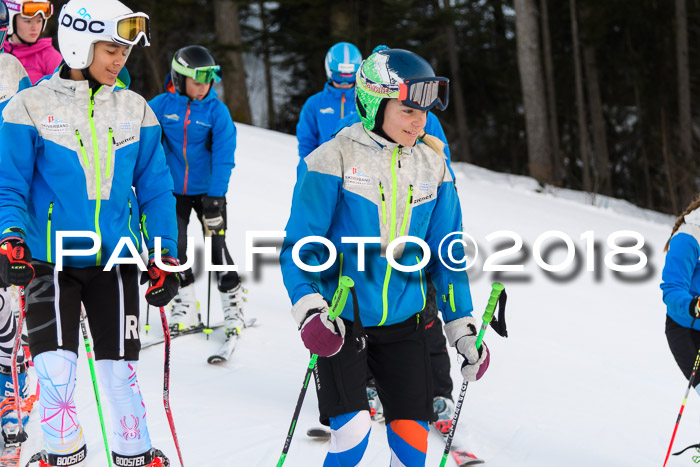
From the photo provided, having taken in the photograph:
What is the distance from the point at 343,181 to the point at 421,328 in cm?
70

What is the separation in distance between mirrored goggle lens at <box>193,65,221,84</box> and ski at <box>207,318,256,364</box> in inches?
77.2

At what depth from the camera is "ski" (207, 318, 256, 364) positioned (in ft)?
18.9

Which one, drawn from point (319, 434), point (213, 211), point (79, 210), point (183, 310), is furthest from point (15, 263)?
point (183, 310)

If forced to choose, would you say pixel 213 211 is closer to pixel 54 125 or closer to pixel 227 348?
pixel 227 348

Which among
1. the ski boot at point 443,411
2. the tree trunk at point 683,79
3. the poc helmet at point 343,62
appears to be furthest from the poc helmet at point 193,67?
the tree trunk at point 683,79

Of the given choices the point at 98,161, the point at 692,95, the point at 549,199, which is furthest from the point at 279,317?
the point at 692,95

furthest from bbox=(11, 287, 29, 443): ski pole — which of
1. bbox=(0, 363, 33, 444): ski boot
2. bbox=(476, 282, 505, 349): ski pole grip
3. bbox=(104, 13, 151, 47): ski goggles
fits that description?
bbox=(476, 282, 505, 349): ski pole grip

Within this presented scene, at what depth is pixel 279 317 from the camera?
23.1ft

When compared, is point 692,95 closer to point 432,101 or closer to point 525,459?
point 525,459

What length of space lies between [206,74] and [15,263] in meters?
3.19

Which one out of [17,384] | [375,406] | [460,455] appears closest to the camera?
[17,384]


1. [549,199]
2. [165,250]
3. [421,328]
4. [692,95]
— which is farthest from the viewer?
[692,95]

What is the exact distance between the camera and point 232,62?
1669 cm

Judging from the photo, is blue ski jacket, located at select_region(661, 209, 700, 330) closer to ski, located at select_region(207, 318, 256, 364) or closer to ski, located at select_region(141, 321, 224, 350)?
ski, located at select_region(207, 318, 256, 364)
